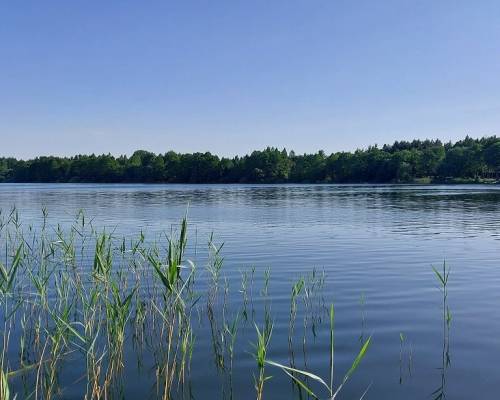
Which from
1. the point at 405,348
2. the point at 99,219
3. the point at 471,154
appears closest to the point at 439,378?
the point at 405,348

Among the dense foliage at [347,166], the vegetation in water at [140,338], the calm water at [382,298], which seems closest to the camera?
the vegetation in water at [140,338]

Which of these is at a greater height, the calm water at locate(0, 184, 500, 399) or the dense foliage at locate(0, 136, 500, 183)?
the dense foliage at locate(0, 136, 500, 183)

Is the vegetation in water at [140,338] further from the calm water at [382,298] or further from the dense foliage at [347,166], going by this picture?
the dense foliage at [347,166]

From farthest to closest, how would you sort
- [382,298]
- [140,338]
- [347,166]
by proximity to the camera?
[347,166] < [382,298] < [140,338]

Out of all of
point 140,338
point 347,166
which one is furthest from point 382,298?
point 347,166

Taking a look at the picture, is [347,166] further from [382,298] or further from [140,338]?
[140,338]

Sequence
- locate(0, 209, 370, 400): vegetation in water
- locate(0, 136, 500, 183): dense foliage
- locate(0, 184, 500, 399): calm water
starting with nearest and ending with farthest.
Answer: locate(0, 209, 370, 400): vegetation in water < locate(0, 184, 500, 399): calm water < locate(0, 136, 500, 183): dense foliage

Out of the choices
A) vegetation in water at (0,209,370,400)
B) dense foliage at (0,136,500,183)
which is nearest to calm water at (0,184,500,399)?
vegetation in water at (0,209,370,400)

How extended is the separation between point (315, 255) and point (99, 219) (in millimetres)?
19681

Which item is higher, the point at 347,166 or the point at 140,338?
the point at 347,166

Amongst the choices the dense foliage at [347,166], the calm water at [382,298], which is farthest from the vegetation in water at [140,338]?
the dense foliage at [347,166]

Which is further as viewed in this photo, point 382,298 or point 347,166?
point 347,166

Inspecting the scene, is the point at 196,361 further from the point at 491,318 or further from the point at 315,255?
the point at 315,255

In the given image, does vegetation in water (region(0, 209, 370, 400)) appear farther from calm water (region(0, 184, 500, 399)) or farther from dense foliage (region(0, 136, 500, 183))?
dense foliage (region(0, 136, 500, 183))
